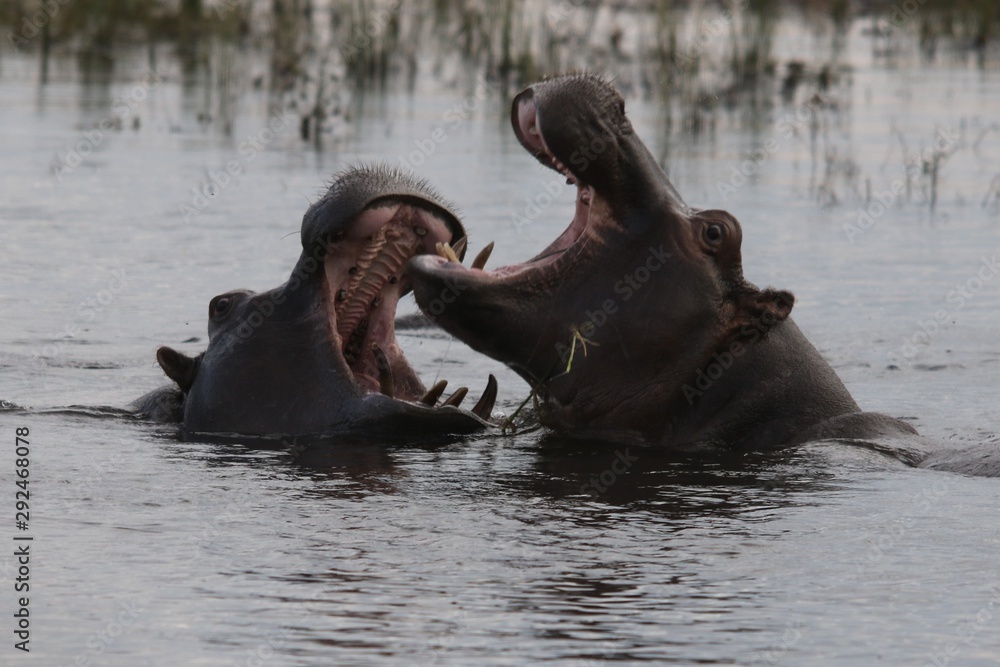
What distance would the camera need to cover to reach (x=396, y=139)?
15.0 metres

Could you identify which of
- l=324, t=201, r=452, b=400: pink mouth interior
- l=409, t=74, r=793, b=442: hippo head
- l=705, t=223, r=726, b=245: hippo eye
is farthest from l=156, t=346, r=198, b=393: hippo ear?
l=705, t=223, r=726, b=245: hippo eye

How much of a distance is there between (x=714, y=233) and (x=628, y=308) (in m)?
0.38

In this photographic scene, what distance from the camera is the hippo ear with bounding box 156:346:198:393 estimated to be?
649 centimetres

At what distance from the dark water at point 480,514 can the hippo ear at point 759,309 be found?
1.55 feet

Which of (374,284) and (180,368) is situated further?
(180,368)

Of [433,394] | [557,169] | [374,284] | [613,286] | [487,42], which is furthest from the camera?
[487,42]

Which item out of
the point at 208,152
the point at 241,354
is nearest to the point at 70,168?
the point at 208,152

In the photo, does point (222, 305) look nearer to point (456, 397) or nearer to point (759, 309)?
point (456, 397)

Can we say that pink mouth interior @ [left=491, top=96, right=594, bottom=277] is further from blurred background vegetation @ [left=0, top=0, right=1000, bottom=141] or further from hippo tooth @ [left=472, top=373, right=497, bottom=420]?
blurred background vegetation @ [left=0, top=0, right=1000, bottom=141]

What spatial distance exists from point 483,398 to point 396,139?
866 centimetres

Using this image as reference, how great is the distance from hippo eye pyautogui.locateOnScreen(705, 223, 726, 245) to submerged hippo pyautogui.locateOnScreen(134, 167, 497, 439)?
0.87 meters

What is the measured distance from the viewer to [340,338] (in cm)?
635

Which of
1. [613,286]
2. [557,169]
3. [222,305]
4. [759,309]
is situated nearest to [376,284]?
[222,305]

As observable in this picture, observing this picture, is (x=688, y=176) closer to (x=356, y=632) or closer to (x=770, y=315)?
(x=770, y=315)
